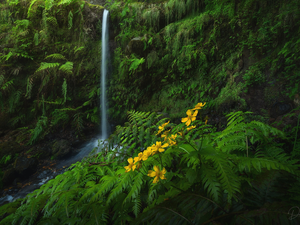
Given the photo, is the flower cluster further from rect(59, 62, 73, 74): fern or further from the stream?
rect(59, 62, 73, 74): fern

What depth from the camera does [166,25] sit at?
20.1ft

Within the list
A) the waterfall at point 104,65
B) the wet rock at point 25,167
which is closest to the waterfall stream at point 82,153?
the waterfall at point 104,65

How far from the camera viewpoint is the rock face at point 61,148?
17.7 feet

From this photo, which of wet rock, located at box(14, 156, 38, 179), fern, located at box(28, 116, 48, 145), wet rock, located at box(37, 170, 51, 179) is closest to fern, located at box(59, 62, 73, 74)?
fern, located at box(28, 116, 48, 145)

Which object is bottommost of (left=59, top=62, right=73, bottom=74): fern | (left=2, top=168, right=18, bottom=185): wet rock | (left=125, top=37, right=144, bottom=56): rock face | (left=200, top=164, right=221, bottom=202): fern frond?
(left=2, top=168, right=18, bottom=185): wet rock

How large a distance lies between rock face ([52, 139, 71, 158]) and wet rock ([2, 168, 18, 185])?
3.81 ft

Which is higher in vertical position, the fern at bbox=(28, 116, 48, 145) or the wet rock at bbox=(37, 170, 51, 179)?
the fern at bbox=(28, 116, 48, 145)

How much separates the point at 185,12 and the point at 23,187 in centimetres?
791

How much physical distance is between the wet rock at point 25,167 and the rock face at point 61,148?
0.69 meters

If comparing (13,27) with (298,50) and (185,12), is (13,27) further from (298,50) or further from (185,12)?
(298,50)

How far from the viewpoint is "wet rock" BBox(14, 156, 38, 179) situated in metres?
4.49

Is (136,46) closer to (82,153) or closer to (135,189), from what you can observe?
(82,153)

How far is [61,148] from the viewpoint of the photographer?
18.2ft

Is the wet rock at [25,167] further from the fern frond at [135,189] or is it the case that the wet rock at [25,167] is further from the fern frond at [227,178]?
the fern frond at [227,178]
